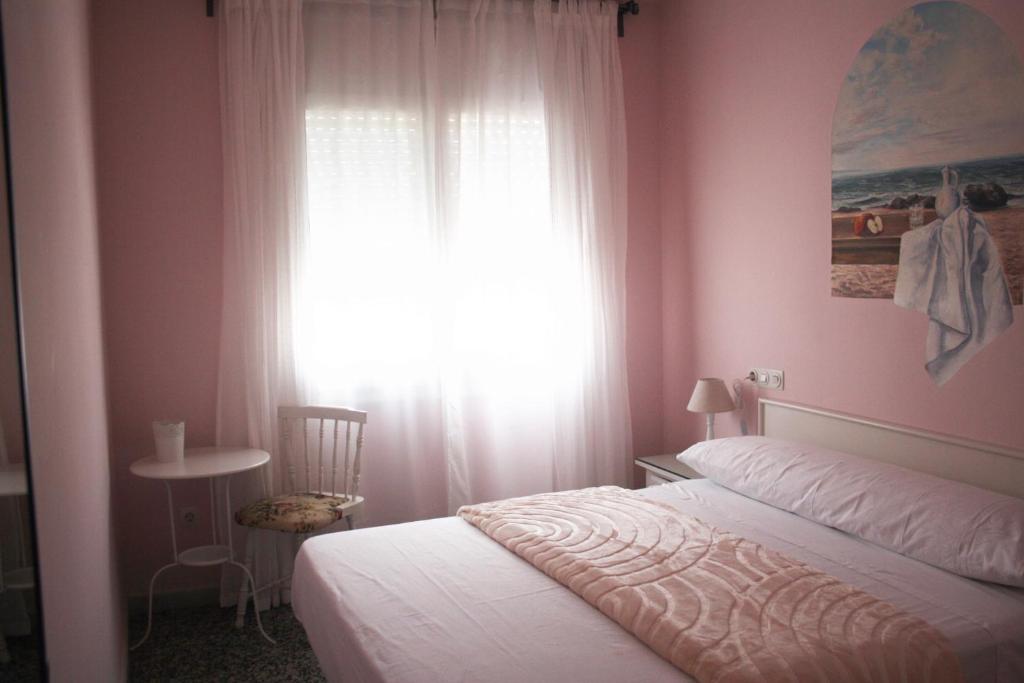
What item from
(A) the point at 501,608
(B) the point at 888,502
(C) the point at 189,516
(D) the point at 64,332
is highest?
(D) the point at 64,332

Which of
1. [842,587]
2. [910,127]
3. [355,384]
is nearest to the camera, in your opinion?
[842,587]

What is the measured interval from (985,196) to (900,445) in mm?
937

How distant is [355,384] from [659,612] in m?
2.33

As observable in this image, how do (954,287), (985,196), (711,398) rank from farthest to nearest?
(711,398)
(954,287)
(985,196)

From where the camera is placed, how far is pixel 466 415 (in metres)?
4.23

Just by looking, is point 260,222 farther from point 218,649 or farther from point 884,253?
point 884,253

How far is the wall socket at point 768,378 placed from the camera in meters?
3.73

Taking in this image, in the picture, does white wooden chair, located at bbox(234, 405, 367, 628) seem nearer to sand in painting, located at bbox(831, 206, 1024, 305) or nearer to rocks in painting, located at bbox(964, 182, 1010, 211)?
sand in painting, located at bbox(831, 206, 1024, 305)

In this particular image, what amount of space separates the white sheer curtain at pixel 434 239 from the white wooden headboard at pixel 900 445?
3.25 feet

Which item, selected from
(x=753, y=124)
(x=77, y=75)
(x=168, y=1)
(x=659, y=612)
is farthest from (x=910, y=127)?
(x=168, y=1)

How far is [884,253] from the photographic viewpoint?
3.15m

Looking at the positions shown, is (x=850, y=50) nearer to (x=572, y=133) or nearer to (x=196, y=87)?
(x=572, y=133)

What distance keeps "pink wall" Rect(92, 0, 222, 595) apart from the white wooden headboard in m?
2.65

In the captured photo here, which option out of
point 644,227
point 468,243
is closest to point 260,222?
point 468,243
